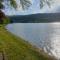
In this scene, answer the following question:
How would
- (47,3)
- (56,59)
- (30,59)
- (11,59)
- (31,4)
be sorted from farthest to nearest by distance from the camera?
(56,59) → (30,59) → (11,59) → (31,4) → (47,3)

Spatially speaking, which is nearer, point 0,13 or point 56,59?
point 0,13

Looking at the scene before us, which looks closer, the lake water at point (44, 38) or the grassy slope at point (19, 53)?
the grassy slope at point (19, 53)

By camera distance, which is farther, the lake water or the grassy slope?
the lake water

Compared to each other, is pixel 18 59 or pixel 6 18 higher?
pixel 6 18

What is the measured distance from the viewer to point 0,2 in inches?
412

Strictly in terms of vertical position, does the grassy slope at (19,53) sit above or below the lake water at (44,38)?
above

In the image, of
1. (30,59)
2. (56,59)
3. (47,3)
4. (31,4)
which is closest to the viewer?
(47,3)

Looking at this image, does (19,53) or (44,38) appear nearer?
(19,53)

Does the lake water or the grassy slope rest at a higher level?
the grassy slope

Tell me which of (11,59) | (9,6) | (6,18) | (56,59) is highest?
(9,6)

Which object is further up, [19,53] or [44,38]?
→ [19,53]

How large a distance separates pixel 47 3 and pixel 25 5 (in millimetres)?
960

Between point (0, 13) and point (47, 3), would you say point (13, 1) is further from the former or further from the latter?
point (0, 13)

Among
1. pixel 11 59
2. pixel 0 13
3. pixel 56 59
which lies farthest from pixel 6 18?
pixel 56 59
